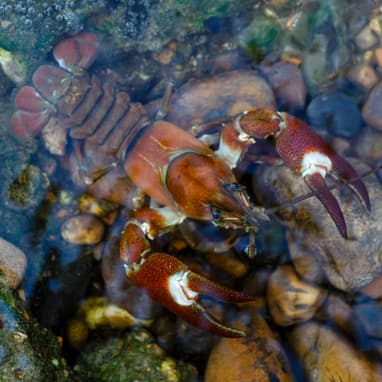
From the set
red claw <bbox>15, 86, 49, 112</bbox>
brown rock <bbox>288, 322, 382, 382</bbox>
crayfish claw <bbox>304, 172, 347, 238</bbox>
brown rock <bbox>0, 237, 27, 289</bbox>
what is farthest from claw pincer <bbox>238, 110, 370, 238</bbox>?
brown rock <bbox>0, 237, 27, 289</bbox>

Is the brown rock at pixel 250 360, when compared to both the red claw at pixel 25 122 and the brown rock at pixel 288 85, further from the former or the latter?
the red claw at pixel 25 122

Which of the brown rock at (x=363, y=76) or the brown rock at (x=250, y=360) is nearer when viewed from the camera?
the brown rock at (x=250, y=360)

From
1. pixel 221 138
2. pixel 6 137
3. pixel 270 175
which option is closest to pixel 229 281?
pixel 270 175

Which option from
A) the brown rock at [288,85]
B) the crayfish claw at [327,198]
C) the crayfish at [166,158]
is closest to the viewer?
the crayfish claw at [327,198]

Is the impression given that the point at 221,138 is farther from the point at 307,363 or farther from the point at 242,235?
the point at 307,363

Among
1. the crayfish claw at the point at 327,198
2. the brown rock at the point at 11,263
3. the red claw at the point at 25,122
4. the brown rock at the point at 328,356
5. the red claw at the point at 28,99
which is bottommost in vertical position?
the brown rock at the point at 328,356

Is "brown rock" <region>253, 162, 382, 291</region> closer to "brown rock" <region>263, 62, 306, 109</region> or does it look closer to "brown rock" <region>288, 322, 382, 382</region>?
"brown rock" <region>288, 322, 382, 382</region>

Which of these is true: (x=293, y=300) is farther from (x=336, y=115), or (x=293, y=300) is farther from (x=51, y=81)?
(x=51, y=81)

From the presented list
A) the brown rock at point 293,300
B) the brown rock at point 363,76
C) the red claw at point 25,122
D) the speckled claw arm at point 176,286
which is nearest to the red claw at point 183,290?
the speckled claw arm at point 176,286

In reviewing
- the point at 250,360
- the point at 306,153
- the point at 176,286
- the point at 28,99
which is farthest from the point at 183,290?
the point at 28,99
